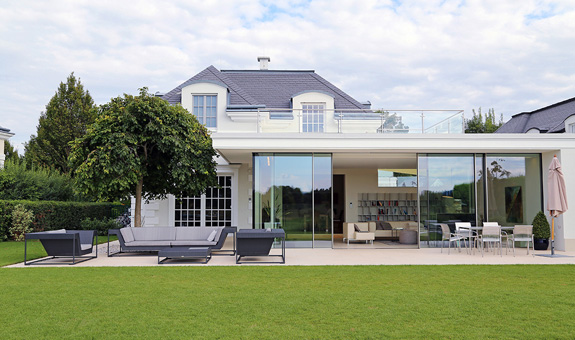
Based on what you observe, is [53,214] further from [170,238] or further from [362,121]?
[362,121]

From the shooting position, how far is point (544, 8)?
1320cm

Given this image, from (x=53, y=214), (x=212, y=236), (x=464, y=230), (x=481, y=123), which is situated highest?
(x=481, y=123)

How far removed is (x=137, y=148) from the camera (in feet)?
40.7

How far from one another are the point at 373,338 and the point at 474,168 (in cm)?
986

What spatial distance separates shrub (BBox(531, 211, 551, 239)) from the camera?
12211mm

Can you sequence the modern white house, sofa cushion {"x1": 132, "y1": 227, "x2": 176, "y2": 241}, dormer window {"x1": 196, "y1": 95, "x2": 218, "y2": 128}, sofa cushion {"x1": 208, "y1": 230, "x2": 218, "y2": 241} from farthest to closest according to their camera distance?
dormer window {"x1": 196, "y1": 95, "x2": 218, "y2": 128}, the modern white house, sofa cushion {"x1": 132, "y1": 227, "x2": 176, "y2": 241}, sofa cushion {"x1": 208, "y1": 230, "x2": 218, "y2": 241}

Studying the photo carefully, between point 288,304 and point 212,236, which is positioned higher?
point 212,236

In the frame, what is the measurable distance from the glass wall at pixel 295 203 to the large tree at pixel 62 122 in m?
13.7

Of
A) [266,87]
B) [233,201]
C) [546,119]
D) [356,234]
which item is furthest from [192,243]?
[546,119]

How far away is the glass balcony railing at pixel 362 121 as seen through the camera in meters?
12.7

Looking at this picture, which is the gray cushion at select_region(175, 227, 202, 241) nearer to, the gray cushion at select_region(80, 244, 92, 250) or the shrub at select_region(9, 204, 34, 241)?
the gray cushion at select_region(80, 244, 92, 250)

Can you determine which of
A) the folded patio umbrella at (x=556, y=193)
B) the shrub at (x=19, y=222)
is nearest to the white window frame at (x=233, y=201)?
the shrub at (x=19, y=222)

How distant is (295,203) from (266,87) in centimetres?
892

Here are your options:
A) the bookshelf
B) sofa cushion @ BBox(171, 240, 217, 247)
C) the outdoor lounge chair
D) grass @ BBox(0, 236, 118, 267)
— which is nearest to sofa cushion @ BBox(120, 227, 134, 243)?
the outdoor lounge chair
